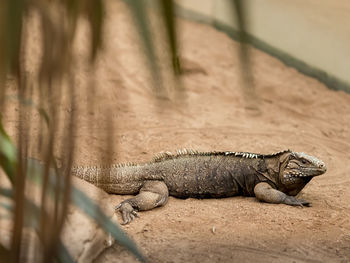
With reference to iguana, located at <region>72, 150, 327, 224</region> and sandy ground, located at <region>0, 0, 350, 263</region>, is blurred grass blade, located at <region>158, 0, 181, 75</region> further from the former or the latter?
iguana, located at <region>72, 150, 327, 224</region>

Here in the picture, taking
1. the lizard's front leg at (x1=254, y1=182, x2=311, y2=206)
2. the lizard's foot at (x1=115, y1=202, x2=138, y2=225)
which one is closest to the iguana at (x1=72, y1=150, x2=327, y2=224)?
the lizard's front leg at (x1=254, y1=182, x2=311, y2=206)

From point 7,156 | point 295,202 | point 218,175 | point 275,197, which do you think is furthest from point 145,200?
point 7,156

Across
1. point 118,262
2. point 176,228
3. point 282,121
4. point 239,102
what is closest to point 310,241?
point 176,228

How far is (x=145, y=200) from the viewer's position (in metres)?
6.00

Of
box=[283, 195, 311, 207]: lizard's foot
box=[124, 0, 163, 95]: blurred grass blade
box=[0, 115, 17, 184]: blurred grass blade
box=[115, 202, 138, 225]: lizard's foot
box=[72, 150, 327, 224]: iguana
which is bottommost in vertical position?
box=[115, 202, 138, 225]: lizard's foot

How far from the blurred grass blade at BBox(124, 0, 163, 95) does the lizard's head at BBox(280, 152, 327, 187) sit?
5874 millimetres

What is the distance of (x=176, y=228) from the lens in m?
5.38

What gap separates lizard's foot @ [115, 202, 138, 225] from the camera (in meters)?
5.62

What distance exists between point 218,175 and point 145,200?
96cm

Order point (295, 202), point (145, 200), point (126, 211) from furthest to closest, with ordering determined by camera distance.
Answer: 1. point (295, 202)
2. point (145, 200)
3. point (126, 211)

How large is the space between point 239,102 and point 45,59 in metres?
8.83

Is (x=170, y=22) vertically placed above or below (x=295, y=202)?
above

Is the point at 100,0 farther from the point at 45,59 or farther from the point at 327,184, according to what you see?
the point at 327,184

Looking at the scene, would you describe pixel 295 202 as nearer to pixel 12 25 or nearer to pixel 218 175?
pixel 218 175
